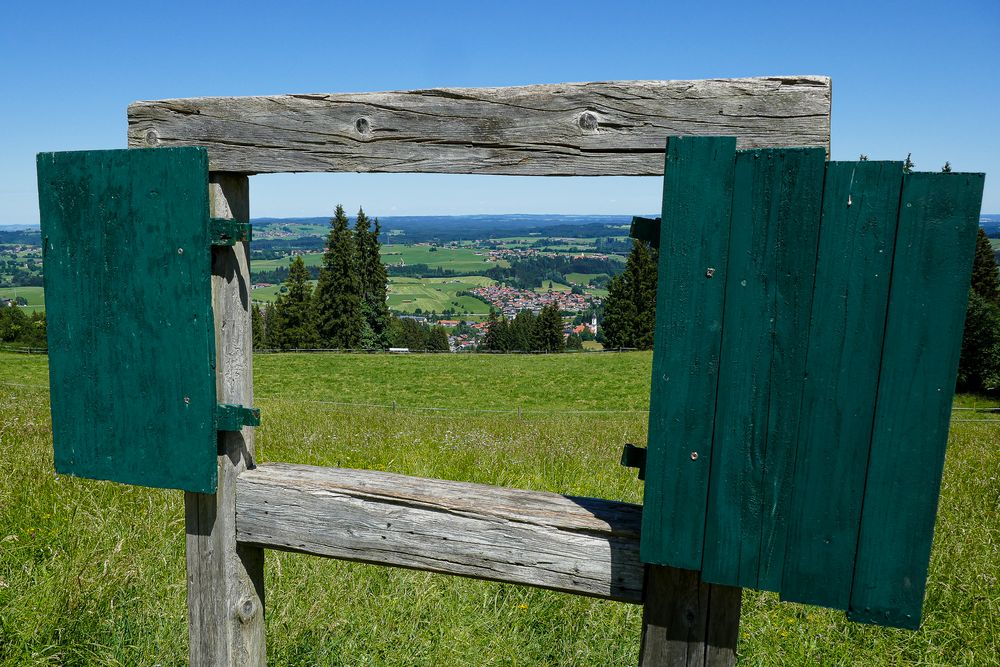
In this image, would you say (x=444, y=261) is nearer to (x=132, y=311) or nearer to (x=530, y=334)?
(x=530, y=334)

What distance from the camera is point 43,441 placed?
6566 mm

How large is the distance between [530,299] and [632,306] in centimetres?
6955

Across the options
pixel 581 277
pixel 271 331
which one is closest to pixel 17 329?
pixel 271 331

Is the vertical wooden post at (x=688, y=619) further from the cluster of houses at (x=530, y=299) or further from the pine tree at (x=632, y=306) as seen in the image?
the cluster of houses at (x=530, y=299)

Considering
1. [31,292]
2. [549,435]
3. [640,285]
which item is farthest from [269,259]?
[549,435]

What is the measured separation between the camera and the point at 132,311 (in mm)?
2605

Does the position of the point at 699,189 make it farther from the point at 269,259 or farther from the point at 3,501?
the point at 269,259

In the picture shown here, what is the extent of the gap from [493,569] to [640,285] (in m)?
48.6

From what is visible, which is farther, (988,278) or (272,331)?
(272,331)

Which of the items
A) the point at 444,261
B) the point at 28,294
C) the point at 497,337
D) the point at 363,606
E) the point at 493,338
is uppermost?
the point at 363,606

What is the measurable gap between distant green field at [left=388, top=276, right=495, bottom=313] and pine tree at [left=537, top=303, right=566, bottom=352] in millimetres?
58360

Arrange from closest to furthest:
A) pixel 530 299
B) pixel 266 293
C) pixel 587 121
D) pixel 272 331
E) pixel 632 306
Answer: pixel 587 121
pixel 632 306
pixel 272 331
pixel 530 299
pixel 266 293

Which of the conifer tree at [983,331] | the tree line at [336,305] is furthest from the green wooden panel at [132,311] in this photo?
the tree line at [336,305]

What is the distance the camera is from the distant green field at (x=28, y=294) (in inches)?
3165
